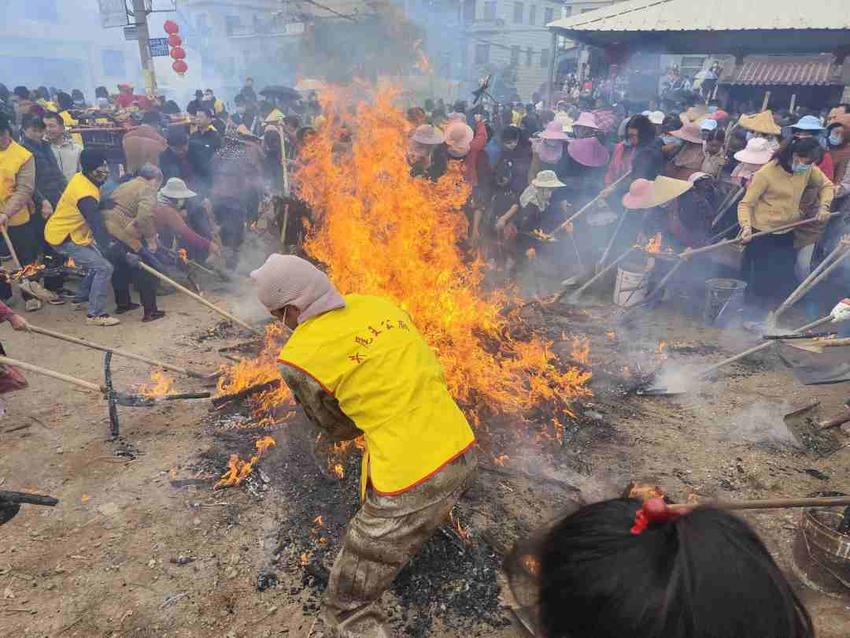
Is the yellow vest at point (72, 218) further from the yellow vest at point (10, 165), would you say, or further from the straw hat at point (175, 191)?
the straw hat at point (175, 191)

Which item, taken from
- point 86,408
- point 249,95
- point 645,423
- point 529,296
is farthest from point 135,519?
point 249,95

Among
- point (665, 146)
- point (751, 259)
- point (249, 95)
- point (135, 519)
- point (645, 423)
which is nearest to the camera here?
point (135, 519)

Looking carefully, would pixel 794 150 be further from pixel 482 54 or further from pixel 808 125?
pixel 482 54

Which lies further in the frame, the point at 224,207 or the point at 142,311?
the point at 224,207

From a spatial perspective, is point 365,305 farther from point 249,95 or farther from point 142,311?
point 249,95

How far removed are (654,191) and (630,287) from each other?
141 centimetres

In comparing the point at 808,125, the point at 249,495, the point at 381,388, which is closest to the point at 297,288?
the point at 381,388

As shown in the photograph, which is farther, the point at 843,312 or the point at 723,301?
the point at 723,301

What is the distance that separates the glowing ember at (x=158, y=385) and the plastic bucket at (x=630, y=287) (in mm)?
6158

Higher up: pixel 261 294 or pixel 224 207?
pixel 261 294

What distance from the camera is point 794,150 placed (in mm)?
6941

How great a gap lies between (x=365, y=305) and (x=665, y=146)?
7512 millimetres

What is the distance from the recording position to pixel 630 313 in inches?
318

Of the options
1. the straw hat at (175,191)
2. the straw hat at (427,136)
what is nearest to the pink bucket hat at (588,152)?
the straw hat at (427,136)
